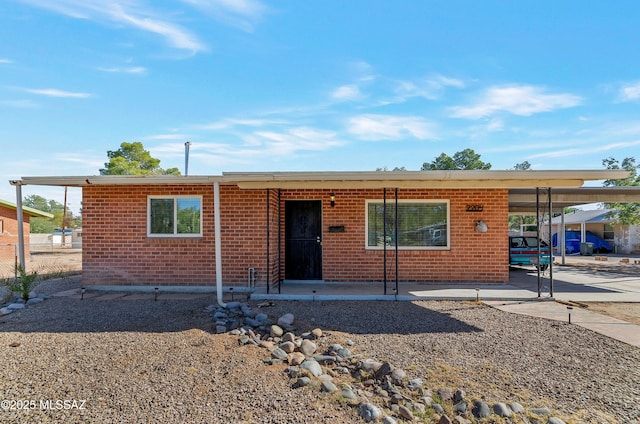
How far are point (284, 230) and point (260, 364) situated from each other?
5497 millimetres

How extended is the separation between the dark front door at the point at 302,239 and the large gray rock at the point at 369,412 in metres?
6.37

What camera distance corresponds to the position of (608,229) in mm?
29172

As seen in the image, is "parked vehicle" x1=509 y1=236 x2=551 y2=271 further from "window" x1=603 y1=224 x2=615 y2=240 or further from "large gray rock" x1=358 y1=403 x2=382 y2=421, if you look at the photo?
"window" x1=603 y1=224 x2=615 y2=240

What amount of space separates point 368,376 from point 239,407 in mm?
1444

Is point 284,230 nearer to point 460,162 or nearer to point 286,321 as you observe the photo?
point 286,321

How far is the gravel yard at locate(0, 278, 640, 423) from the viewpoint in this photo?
3273 millimetres

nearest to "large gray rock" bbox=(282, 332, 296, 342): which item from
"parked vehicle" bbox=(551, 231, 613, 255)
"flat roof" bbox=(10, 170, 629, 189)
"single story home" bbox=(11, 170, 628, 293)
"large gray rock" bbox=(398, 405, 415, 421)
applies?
"large gray rock" bbox=(398, 405, 415, 421)

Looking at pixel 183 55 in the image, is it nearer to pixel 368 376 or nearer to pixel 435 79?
pixel 435 79

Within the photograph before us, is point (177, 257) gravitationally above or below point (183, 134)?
below

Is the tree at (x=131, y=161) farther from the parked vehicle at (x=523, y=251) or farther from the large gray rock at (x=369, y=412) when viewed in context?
the large gray rock at (x=369, y=412)

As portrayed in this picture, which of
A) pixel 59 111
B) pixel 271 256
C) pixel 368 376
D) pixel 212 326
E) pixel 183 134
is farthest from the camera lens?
pixel 183 134

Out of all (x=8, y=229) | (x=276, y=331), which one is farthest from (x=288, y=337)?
(x=8, y=229)

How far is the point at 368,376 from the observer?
4.02 meters

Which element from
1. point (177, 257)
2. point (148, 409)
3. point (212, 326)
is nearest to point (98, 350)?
point (212, 326)
